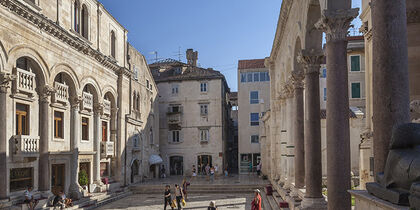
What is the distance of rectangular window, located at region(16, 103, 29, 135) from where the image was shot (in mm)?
16578

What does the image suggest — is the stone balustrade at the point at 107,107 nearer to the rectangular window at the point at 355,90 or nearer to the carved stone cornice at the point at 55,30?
the carved stone cornice at the point at 55,30

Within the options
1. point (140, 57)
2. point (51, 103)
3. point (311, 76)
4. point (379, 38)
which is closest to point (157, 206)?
point (51, 103)

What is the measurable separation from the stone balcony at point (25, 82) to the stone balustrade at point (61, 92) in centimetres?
189

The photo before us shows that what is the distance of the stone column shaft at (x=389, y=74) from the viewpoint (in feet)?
18.6

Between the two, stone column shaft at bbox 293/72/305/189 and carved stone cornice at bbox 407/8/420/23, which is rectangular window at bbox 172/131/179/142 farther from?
carved stone cornice at bbox 407/8/420/23

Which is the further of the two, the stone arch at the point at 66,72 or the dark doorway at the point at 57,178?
the dark doorway at the point at 57,178

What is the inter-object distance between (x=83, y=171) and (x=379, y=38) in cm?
1914

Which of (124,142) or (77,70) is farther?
(124,142)

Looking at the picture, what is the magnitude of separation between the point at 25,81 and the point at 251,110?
2541cm

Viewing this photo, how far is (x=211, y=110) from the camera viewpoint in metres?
38.9

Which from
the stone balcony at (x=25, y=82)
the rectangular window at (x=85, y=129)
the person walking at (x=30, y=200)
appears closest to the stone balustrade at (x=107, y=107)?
the rectangular window at (x=85, y=129)

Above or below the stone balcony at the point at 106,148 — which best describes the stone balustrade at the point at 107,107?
above

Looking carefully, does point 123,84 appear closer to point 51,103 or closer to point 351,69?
point 51,103

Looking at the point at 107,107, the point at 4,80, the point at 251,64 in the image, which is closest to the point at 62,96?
the point at 4,80
